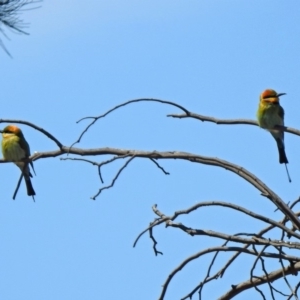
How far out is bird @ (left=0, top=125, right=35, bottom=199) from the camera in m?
5.67

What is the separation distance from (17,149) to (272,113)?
1819 millimetres

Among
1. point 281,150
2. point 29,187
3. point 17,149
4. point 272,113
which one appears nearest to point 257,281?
point 281,150

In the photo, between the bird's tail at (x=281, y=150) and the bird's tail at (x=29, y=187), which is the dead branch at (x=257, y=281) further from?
the bird's tail at (x=29, y=187)

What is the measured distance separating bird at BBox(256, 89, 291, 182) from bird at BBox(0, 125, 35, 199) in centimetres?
161

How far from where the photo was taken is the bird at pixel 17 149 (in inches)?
223

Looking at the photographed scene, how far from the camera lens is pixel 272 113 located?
17.5 feet

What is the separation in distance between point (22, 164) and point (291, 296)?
3.32 m

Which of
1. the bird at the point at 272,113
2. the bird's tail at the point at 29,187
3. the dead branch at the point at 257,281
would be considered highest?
the bird at the point at 272,113

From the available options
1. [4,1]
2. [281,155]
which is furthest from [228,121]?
[281,155]

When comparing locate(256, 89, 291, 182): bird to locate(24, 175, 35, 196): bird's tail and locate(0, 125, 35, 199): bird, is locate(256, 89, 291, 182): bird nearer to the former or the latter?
locate(0, 125, 35, 199): bird

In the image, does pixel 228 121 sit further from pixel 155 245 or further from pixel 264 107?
pixel 264 107

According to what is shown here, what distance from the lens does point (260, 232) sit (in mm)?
2998

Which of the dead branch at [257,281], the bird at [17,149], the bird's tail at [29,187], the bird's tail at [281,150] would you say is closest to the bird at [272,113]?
the bird's tail at [281,150]

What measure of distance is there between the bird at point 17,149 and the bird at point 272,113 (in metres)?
1.61
